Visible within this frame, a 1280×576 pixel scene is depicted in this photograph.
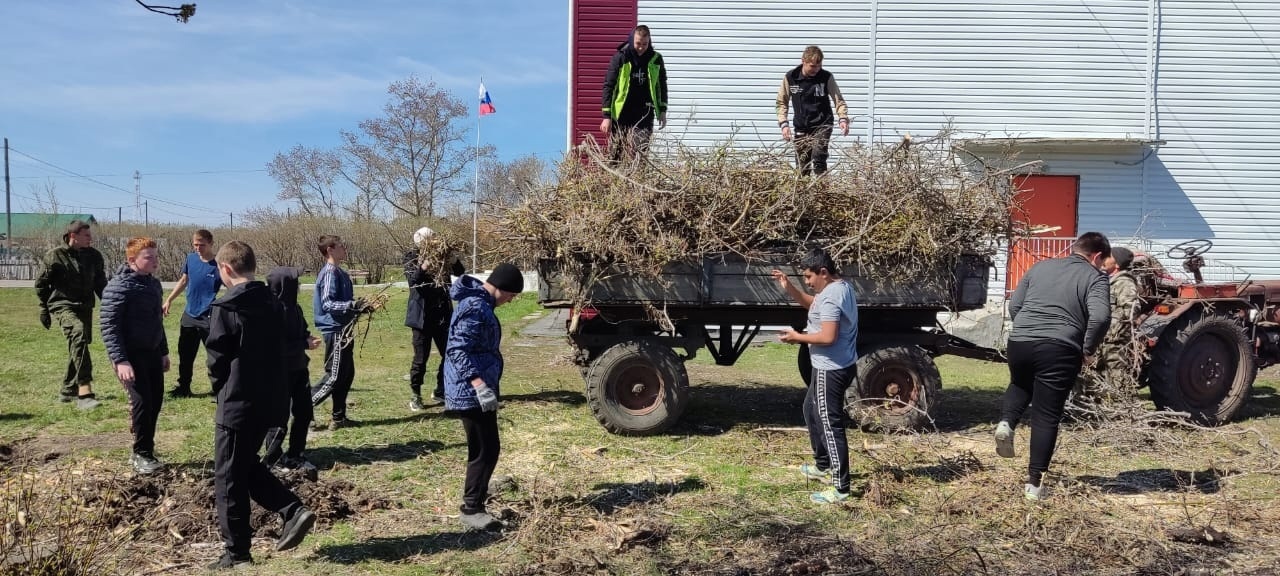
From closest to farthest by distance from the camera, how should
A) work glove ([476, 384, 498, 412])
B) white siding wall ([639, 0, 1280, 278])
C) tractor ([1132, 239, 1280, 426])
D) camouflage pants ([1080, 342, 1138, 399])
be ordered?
1. work glove ([476, 384, 498, 412])
2. camouflage pants ([1080, 342, 1138, 399])
3. tractor ([1132, 239, 1280, 426])
4. white siding wall ([639, 0, 1280, 278])

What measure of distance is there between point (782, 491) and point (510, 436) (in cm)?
235

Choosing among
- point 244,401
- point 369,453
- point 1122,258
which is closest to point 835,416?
point 244,401

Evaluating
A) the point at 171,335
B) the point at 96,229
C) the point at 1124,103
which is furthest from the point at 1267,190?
the point at 96,229

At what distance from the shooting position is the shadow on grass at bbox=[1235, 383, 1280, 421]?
7559 millimetres

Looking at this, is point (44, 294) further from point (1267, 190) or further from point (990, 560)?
point (1267, 190)

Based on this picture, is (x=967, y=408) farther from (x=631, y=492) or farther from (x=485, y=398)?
(x=485, y=398)

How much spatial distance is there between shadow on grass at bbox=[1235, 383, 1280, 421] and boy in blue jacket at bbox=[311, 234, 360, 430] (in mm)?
7551

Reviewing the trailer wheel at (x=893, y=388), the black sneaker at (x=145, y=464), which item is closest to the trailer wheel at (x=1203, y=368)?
the trailer wheel at (x=893, y=388)

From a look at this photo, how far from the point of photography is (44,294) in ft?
24.6

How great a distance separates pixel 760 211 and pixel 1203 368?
4.08 m

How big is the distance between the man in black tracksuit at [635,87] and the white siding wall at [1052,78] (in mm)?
5245

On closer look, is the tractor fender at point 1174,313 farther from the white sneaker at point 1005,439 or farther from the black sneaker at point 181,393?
the black sneaker at point 181,393

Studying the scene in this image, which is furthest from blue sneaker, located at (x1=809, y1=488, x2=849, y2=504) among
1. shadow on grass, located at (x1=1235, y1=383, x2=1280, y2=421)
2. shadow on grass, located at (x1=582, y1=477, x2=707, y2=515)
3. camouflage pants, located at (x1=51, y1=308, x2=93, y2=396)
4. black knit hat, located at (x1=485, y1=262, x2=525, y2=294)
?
camouflage pants, located at (x1=51, y1=308, x2=93, y2=396)

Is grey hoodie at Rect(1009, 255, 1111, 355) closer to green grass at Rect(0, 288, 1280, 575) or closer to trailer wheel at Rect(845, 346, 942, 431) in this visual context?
green grass at Rect(0, 288, 1280, 575)
